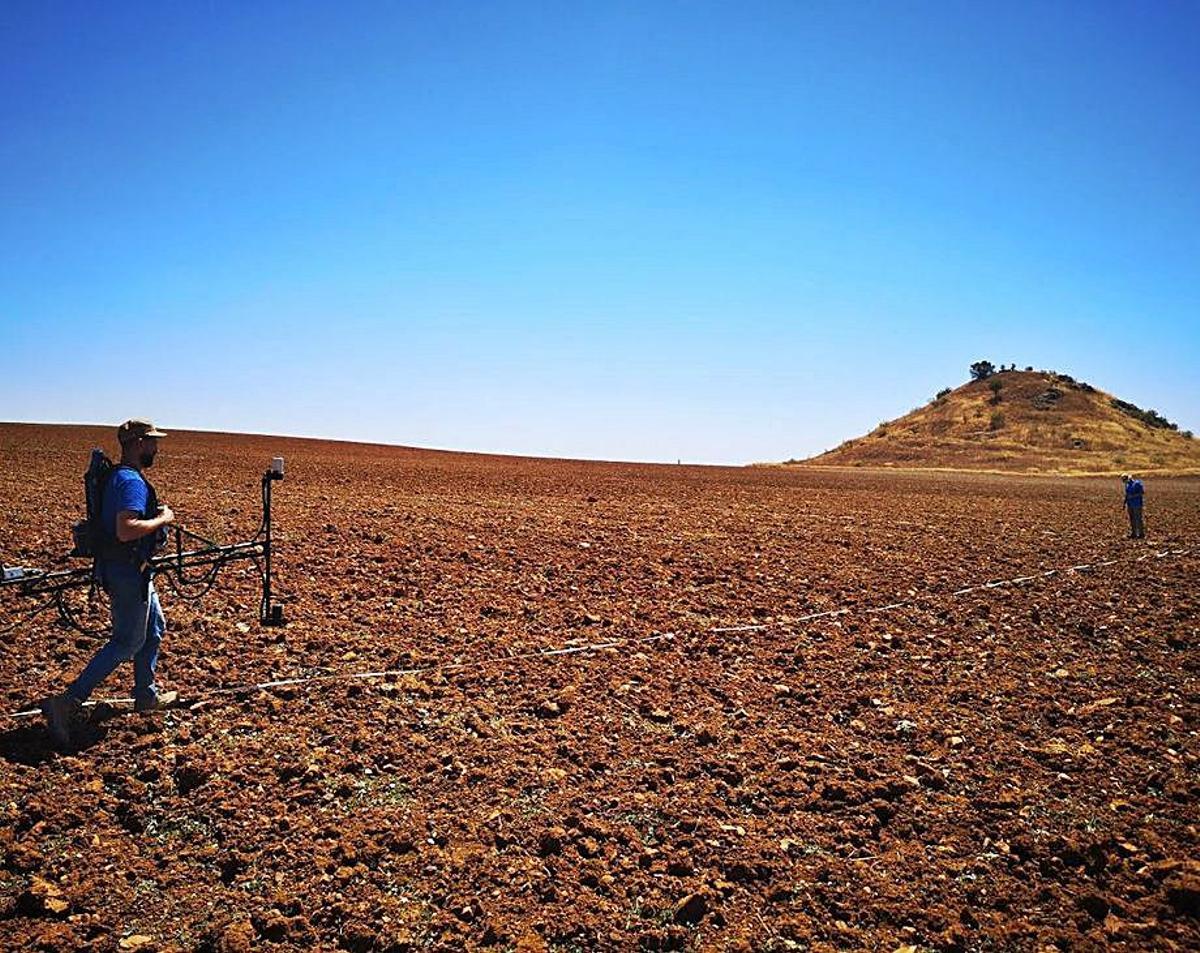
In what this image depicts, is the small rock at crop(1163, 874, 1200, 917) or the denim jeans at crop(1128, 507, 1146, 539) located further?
the denim jeans at crop(1128, 507, 1146, 539)

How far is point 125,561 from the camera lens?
528cm

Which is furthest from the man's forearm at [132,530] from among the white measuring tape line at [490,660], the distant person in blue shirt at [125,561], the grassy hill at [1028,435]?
the grassy hill at [1028,435]

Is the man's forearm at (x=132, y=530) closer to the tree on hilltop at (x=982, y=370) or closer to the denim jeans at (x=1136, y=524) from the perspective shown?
the denim jeans at (x=1136, y=524)

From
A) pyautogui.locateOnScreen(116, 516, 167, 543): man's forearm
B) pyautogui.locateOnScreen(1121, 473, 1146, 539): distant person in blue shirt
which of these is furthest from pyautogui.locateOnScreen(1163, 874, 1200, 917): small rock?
pyautogui.locateOnScreen(1121, 473, 1146, 539): distant person in blue shirt

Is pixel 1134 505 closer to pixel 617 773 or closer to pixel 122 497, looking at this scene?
pixel 617 773

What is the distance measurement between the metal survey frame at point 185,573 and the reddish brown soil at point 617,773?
36 cm

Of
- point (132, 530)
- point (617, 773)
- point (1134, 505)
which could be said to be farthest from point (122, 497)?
point (1134, 505)

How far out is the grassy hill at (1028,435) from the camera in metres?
60.4

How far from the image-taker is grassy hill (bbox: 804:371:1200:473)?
198 ft

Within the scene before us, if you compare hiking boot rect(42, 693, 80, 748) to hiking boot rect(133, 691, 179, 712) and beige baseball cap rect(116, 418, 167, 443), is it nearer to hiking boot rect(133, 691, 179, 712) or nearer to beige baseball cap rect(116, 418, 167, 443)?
hiking boot rect(133, 691, 179, 712)

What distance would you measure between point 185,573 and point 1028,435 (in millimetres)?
73732

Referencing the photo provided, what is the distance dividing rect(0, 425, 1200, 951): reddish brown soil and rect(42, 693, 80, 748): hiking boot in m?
0.12

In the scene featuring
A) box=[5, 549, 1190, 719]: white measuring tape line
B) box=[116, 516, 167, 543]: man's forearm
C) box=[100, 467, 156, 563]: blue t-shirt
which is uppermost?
box=[100, 467, 156, 563]: blue t-shirt

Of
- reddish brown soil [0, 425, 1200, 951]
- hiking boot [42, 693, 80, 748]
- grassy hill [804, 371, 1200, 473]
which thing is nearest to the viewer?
reddish brown soil [0, 425, 1200, 951]
